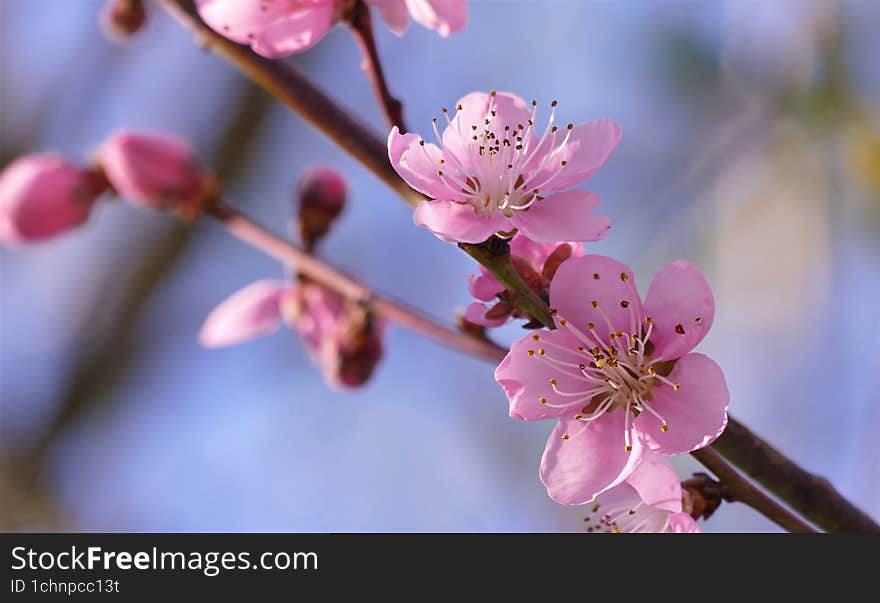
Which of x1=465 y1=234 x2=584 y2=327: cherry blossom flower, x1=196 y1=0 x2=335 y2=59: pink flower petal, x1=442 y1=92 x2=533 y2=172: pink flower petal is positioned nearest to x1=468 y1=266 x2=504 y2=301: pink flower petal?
x1=465 y1=234 x2=584 y2=327: cherry blossom flower

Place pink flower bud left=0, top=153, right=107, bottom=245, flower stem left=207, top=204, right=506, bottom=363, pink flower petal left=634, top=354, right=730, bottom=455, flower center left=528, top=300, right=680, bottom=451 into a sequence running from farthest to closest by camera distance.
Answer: pink flower bud left=0, top=153, right=107, bottom=245 → flower stem left=207, top=204, right=506, bottom=363 → flower center left=528, top=300, right=680, bottom=451 → pink flower petal left=634, top=354, right=730, bottom=455

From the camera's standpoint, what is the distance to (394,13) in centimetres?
119

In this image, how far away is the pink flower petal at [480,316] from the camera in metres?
1.01

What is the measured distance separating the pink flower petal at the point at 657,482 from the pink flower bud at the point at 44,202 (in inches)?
43.7

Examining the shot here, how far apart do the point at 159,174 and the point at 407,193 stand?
0.65 metres

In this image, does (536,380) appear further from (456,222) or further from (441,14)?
(441,14)

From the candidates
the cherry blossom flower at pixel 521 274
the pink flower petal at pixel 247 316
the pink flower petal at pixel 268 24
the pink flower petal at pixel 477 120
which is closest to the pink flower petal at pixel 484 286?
the cherry blossom flower at pixel 521 274

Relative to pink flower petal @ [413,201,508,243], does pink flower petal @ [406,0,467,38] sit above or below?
above

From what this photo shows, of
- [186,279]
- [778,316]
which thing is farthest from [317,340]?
[778,316]

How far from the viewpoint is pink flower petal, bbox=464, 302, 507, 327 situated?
39.6 inches

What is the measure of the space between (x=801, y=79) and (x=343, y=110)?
2.86 metres

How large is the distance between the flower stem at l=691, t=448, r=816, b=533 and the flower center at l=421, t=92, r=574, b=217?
12.2 inches

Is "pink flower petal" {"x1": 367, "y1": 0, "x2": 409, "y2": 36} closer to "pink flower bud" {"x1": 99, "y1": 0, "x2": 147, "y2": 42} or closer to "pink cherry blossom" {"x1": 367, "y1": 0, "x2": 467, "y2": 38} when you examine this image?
"pink cherry blossom" {"x1": 367, "y1": 0, "x2": 467, "y2": 38}
